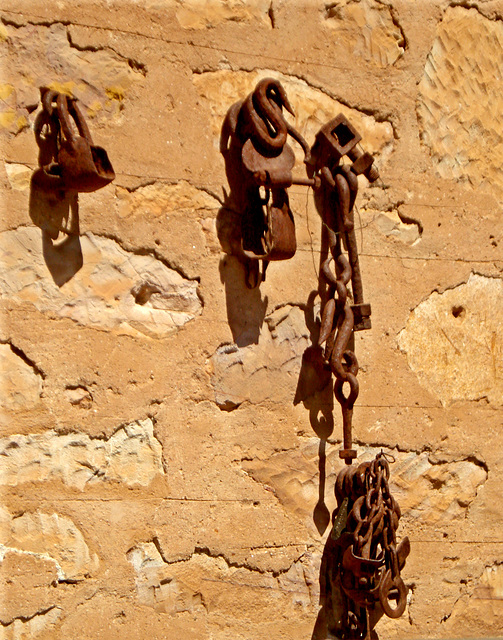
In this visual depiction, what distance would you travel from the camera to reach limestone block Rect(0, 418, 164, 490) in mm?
1392

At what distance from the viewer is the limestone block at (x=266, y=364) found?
1544mm

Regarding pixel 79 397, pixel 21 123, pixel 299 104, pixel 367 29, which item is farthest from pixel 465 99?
pixel 79 397

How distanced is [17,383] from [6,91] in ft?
1.75

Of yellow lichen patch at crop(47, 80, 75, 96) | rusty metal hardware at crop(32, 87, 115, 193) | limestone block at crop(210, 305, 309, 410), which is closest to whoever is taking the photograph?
rusty metal hardware at crop(32, 87, 115, 193)

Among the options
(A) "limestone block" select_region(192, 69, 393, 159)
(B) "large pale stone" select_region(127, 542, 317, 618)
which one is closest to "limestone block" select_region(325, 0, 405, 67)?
(A) "limestone block" select_region(192, 69, 393, 159)

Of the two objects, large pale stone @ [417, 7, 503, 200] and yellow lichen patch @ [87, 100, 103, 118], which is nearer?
yellow lichen patch @ [87, 100, 103, 118]

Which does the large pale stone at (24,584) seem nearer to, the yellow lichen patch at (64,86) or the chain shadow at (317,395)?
the chain shadow at (317,395)

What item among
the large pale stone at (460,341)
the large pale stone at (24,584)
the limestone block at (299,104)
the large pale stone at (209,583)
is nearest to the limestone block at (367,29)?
the limestone block at (299,104)

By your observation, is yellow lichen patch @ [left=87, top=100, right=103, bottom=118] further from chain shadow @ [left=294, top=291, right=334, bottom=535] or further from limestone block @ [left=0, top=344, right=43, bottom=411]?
chain shadow @ [left=294, top=291, right=334, bottom=535]

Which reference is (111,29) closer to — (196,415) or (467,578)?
(196,415)

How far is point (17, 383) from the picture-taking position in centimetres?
140

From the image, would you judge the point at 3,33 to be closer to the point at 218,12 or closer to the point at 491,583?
the point at 218,12

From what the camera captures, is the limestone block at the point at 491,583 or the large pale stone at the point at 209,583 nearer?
the large pale stone at the point at 209,583

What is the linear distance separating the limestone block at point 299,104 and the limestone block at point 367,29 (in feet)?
0.43
